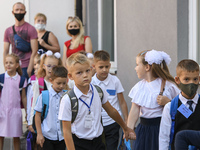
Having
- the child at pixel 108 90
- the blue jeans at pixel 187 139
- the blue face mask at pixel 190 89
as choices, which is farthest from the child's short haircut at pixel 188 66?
the child at pixel 108 90

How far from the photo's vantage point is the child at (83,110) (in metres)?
3.93

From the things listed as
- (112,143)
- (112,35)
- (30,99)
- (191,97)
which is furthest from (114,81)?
(112,35)

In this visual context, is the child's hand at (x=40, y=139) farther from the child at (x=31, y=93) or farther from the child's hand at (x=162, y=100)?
the child's hand at (x=162, y=100)

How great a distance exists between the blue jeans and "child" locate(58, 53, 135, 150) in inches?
54.0

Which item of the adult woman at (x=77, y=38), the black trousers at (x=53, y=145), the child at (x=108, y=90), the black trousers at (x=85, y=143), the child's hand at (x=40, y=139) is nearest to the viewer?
the black trousers at (x=85, y=143)

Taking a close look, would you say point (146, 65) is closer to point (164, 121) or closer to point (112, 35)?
point (164, 121)

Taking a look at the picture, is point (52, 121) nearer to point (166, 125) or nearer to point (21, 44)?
point (166, 125)

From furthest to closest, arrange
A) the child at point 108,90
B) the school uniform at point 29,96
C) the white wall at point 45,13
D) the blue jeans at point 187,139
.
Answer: the white wall at point 45,13, the school uniform at point 29,96, the child at point 108,90, the blue jeans at point 187,139

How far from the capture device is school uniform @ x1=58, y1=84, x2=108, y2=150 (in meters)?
4.00

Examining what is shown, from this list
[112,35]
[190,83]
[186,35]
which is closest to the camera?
[190,83]

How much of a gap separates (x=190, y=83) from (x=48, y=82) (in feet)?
9.30

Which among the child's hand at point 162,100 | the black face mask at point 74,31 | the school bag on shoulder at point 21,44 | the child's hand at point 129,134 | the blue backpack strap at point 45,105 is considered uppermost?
the black face mask at point 74,31

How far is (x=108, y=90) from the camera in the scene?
227 inches

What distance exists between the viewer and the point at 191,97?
3.84 meters
